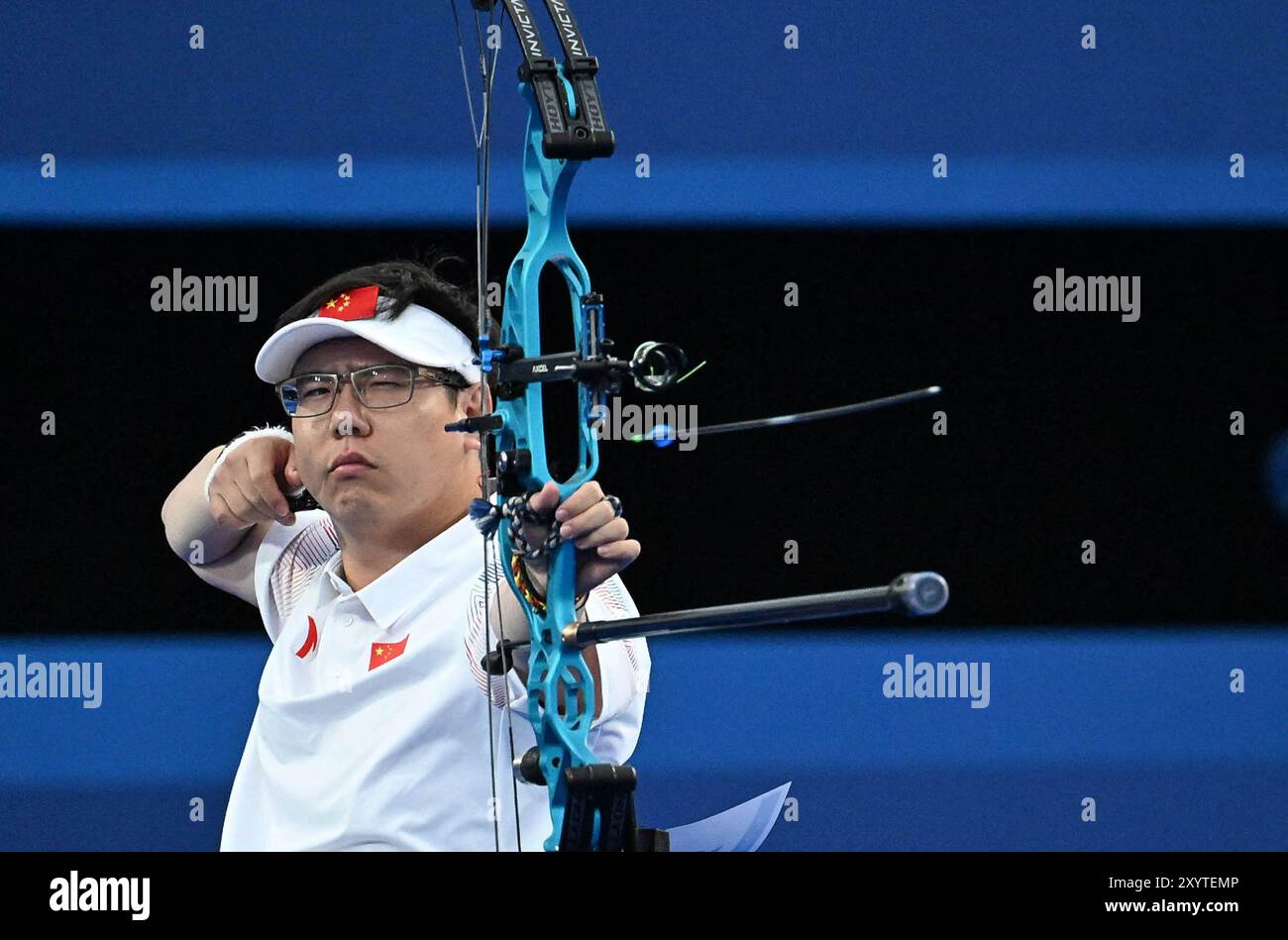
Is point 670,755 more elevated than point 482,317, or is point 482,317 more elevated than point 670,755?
point 482,317

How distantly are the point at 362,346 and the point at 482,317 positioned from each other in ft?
1.20

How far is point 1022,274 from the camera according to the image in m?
3.57

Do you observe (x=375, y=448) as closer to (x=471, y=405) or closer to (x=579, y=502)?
(x=471, y=405)

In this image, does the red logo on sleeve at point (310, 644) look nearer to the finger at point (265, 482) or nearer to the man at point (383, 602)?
the man at point (383, 602)

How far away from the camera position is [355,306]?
2201 millimetres

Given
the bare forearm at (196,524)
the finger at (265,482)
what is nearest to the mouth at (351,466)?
the finger at (265,482)

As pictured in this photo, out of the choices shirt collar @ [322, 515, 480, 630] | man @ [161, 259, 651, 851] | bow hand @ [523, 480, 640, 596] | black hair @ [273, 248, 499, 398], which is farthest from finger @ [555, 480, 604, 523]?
black hair @ [273, 248, 499, 398]

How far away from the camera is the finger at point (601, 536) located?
1.76 m

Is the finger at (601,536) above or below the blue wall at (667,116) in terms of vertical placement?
below

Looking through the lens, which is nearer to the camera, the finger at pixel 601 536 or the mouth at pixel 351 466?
the finger at pixel 601 536

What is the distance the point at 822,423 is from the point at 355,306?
1.56 meters

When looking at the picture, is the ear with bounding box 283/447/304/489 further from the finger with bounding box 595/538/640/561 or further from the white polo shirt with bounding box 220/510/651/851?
the finger with bounding box 595/538/640/561

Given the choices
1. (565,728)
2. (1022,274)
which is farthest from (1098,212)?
(565,728)

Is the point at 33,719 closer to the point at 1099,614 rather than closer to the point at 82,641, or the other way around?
the point at 82,641
